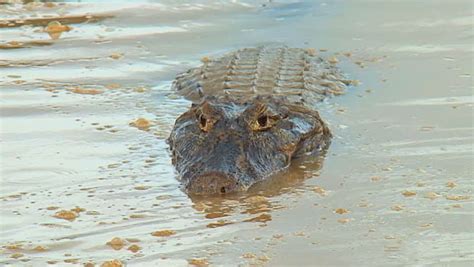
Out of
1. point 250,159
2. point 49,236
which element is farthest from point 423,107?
point 49,236

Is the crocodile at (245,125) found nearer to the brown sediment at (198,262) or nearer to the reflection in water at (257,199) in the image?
the reflection in water at (257,199)

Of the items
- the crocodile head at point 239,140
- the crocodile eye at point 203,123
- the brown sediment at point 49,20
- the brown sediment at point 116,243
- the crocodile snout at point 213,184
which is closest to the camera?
the brown sediment at point 116,243

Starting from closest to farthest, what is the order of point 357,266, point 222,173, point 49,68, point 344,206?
point 357,266, point 344,206, point 222,173, point 49,68

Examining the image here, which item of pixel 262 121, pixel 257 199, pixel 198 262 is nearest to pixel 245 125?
pixel 262 121

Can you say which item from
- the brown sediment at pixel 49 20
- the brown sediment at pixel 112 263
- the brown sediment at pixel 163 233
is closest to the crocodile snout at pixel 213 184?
the brown sediment at pixel 163 233

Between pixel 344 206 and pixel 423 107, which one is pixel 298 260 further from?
pixel 423 107

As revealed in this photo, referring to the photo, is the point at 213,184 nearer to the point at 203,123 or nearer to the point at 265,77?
the point at 203,123

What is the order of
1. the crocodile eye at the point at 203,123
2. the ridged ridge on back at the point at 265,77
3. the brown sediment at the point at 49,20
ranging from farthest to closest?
the brown sediment at the point at 49,20
the ridged ridge on back at the point at 265,77
the crocodile eye at the point at 203,123
